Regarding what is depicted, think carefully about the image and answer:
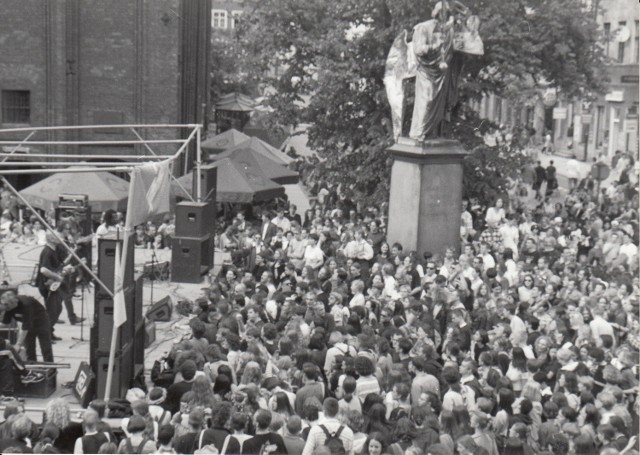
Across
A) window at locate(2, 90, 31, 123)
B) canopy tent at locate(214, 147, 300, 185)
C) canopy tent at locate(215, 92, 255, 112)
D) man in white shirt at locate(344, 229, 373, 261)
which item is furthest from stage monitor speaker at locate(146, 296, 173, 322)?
canopy tent at locate(215, 92, 255, 112)

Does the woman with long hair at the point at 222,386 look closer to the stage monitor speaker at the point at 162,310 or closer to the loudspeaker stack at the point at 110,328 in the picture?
the loudspeaker stack at the point at 110,328

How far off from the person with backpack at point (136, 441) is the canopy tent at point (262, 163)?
19.1m

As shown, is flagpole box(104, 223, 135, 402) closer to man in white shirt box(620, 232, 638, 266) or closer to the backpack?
the backpack

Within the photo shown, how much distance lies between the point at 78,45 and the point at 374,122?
1110cm

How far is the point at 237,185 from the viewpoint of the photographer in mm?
26516

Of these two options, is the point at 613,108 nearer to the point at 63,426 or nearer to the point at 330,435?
the point at 330,435

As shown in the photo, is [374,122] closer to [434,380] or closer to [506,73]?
[506,73]

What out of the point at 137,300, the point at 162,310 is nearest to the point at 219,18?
the point at 162,310

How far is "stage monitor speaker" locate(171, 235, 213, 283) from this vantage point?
21750mm

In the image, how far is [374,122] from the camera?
28.6 m

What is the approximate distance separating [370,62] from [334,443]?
19261 mm

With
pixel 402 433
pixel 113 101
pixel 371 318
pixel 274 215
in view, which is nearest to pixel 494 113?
pixel 113 101

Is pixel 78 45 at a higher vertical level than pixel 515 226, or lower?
higher

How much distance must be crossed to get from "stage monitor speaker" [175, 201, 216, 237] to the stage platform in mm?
1093
